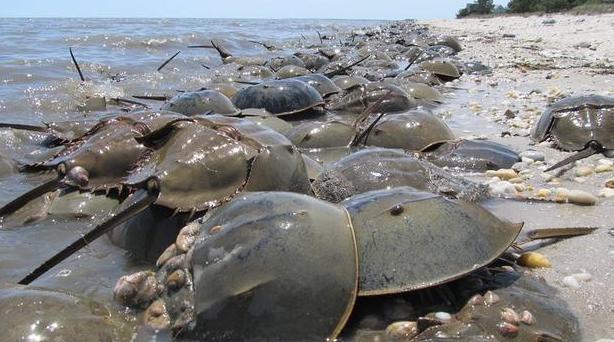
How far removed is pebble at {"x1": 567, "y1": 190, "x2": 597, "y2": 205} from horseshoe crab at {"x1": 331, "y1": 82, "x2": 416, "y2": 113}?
2889mm

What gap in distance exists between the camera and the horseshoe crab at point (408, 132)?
429cm

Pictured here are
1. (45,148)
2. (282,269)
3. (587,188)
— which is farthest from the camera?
(45,148)

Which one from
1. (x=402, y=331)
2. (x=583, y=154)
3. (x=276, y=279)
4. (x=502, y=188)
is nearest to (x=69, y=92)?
(x=502, y=188)

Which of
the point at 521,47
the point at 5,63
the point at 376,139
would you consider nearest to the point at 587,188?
the point at 376,139

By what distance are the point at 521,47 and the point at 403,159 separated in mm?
13583

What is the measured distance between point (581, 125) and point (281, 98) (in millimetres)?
2691

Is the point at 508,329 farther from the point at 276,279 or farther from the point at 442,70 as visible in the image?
the point at 442,70

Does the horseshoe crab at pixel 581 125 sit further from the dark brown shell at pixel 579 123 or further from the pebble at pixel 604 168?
the pebble at pixel 604 168

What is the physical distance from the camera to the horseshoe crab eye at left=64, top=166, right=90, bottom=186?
9.47 ft

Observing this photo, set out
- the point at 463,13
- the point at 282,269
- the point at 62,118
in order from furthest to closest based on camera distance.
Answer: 1. the point at 463,13
2. the point at 62,118
3. the point at 282,269

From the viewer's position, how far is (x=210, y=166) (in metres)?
2.44

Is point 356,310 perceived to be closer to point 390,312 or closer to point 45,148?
point 390,312

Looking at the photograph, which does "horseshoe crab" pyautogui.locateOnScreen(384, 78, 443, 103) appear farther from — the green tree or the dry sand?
the green tree

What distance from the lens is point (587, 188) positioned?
3.36 m
